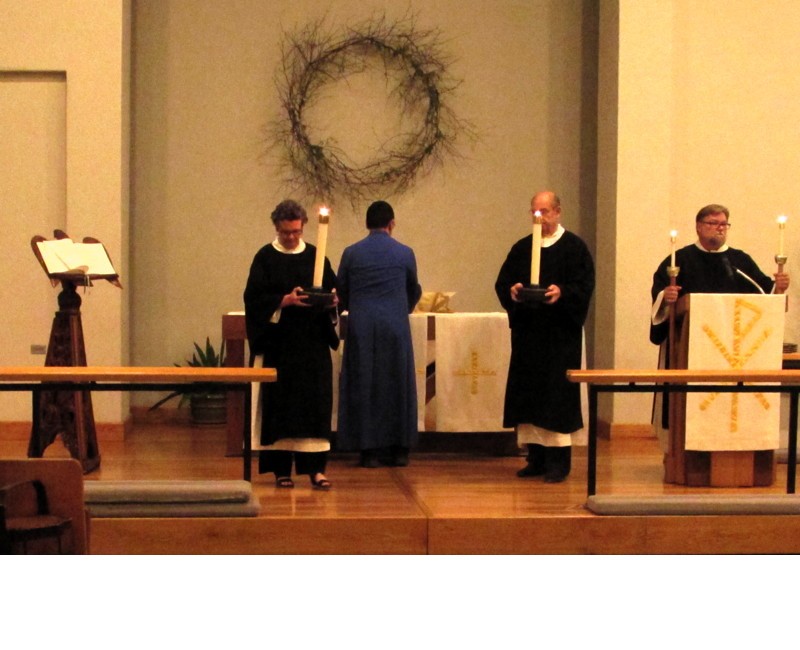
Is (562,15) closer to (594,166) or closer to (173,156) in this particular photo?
(594,166)

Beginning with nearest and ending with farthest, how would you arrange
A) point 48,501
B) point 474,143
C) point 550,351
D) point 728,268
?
point 48,501
point 550,351
point 728,268
point 474,143

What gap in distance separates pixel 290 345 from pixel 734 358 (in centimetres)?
257

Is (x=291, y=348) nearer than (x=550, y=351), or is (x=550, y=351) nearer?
(x=291, y=348)

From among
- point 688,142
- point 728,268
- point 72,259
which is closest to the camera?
point 728,268

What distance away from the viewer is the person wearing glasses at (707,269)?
648cm

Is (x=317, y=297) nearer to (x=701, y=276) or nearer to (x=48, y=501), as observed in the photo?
(x=701, y=276)

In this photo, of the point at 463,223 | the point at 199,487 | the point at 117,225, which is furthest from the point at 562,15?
the point at 199,487

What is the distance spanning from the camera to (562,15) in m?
9.08

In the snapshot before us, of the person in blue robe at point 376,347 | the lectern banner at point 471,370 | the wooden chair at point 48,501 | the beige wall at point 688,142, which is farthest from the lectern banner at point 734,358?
the wooden chair at point 48,501

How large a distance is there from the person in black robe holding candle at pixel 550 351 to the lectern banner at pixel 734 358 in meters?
0.70

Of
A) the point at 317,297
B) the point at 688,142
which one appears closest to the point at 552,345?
the point at 317,297

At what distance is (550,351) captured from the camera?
637 centimetres

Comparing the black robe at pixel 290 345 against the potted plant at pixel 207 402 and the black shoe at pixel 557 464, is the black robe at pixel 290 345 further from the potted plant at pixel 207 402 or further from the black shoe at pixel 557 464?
the potted plant at pixel 207 402

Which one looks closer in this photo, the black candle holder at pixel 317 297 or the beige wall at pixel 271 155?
the black candle holder at pixel 317 297
